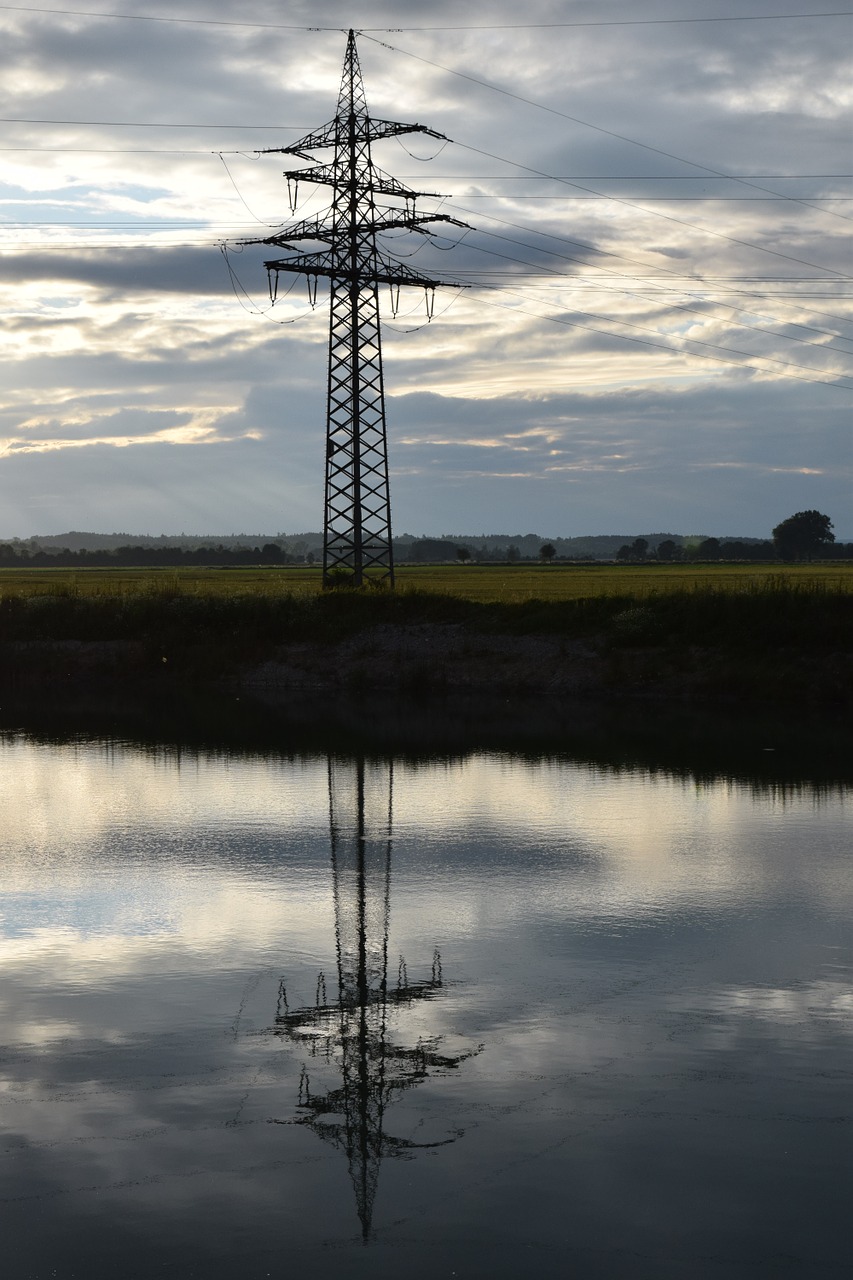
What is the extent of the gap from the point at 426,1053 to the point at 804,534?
178 metres

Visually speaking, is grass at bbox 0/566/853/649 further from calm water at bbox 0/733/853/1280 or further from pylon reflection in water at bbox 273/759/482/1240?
pylon reflection in water at bbox 273/759/482/1240

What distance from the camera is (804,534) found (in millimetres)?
181375

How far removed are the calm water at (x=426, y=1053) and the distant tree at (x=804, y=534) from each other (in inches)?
6519

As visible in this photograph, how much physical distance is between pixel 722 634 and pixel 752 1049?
102 ft

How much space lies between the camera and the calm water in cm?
793

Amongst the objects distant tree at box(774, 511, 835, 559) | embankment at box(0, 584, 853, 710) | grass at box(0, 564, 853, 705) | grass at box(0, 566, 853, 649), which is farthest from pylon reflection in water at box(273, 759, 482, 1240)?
distant tree at box(774, 511, 835, 559)

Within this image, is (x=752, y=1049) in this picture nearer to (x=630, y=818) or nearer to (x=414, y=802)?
(x=630, y=818)

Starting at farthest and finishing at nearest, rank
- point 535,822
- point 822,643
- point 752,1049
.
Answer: point 822,643
point 535,822
point 752,1049

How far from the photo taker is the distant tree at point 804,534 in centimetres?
17938

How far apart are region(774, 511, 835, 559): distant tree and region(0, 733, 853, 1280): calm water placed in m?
166

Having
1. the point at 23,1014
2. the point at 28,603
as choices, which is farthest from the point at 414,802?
the point at 28,603

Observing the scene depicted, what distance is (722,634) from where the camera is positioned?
4106cm

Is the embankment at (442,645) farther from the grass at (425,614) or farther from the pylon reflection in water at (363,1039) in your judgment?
the pylon reflection in water at (363,1039)

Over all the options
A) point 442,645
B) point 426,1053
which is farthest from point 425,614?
point 426,1053
